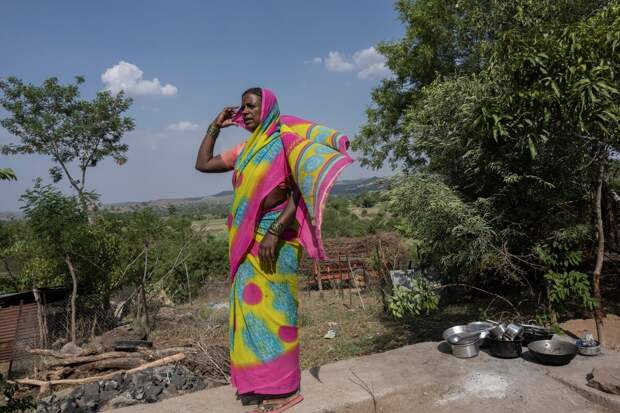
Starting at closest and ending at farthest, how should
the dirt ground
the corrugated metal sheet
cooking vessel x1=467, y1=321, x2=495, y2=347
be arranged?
cooking vessel x1=467, y1=321, x2=495, y2=347
the dirt ground
the corrugated metal sheet

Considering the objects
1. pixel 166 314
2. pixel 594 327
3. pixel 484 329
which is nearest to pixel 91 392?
pixel 484 329

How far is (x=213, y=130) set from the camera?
112 inches

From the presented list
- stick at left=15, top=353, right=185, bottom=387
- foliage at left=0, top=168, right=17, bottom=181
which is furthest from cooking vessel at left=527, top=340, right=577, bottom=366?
stick at left=15, top=353, right=185, bottom=387

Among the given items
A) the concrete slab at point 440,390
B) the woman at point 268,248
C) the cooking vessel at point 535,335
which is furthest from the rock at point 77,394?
the cooking vessel at point 535,335

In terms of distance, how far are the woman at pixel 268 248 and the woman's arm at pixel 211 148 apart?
0.26m

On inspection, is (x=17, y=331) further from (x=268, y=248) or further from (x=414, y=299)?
(x=268, y=248)

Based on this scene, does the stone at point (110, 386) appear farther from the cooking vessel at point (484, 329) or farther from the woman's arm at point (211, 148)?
the cooking vessel at point (484, 329)

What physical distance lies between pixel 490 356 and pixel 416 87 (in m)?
9.60

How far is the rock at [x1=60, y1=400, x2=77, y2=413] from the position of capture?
4508 millimetres

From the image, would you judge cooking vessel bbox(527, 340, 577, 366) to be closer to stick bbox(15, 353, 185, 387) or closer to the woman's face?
the woman's face

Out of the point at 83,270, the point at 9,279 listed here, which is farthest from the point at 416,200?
the point at 9,279

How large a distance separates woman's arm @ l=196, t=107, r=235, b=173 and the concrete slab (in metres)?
1.48

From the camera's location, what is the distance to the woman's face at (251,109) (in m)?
2.49

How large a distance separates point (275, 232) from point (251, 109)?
29.3 inches
